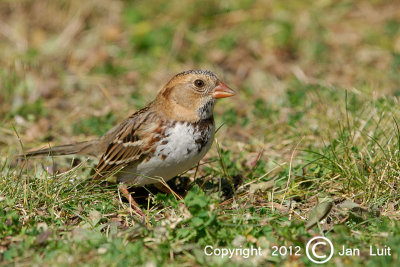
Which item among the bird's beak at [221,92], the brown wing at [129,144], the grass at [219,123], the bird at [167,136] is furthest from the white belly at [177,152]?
the bird's beak at [221,92]

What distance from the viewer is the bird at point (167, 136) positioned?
4.26 m

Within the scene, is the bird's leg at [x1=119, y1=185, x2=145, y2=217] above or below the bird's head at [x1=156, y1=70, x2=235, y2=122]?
below

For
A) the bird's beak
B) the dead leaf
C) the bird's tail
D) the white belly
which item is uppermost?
the bird's beak

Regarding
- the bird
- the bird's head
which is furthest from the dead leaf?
the bird's head

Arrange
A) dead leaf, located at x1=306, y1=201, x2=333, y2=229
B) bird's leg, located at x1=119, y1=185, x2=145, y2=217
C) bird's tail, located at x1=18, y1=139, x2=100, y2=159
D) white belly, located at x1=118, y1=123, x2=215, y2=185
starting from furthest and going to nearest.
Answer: bird's tail, located at x1=18, y1=139, x2=100, y2=159 < bird's leg, located at x1=119, y1=185, x2=145, y2=217 < white belly, located at x1=118, y1=123, x2=215, y2=185 < dead leaf, located at x1=306, y1=201, x2=333, y2=229

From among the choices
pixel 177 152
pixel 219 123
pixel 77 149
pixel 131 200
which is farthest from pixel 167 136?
pixel 219 123

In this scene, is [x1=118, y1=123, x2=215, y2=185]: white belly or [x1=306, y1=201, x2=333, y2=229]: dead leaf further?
[x1=118, y1=123, x2=215, y2=185]: white belly

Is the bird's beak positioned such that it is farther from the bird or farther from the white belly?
the white belly

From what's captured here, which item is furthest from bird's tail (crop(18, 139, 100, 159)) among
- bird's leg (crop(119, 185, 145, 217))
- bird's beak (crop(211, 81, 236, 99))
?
bird's beak (crop(211, 81, 236, 99))

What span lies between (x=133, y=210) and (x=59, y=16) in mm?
5054

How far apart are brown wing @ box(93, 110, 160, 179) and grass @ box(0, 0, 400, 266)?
0.70 ft

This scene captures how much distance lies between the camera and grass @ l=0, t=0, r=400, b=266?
3672 mm

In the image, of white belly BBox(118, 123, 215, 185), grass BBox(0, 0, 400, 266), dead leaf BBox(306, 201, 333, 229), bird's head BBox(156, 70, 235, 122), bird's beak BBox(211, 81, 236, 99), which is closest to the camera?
grass BBox(0, 0, 400, 266)

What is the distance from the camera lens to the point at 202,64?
25.5 feet
